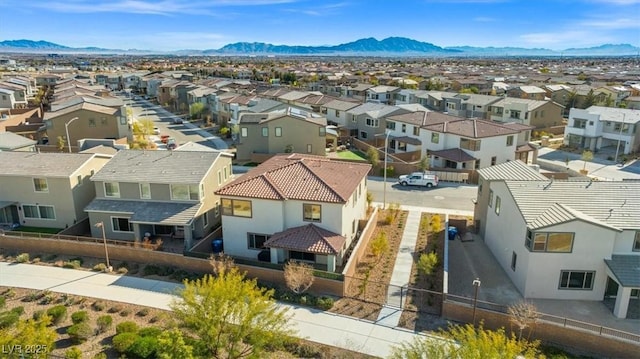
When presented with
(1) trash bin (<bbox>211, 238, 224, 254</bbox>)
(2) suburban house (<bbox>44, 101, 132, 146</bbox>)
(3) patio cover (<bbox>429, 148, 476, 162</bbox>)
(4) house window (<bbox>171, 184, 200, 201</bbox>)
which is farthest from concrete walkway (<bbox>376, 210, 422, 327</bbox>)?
(2) suburban house (<bbox>44, 101, 132, 146</bbox>)

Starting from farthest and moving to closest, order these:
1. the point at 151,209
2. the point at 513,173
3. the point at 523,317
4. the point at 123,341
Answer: the point at 151,209
the point at 513,173
the point at 523,317
the point at 123,341

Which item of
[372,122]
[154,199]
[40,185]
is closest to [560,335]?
[154,199]

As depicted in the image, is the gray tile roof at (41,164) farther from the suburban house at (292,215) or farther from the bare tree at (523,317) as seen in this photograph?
the bare tree at (523,317)

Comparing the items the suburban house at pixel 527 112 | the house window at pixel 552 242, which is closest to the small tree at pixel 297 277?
the house window at pixel 552 242

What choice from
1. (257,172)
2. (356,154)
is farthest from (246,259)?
(356,154)

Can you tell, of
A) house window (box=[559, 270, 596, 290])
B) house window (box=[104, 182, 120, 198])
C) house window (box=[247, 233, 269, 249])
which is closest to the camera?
house window (box=[559, 270, 596, 290])

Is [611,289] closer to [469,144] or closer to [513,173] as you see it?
[513,173]

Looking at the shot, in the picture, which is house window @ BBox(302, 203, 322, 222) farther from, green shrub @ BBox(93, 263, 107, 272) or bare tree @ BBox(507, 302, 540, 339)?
green shrub @ BBox(93, 263, 107, 272)
